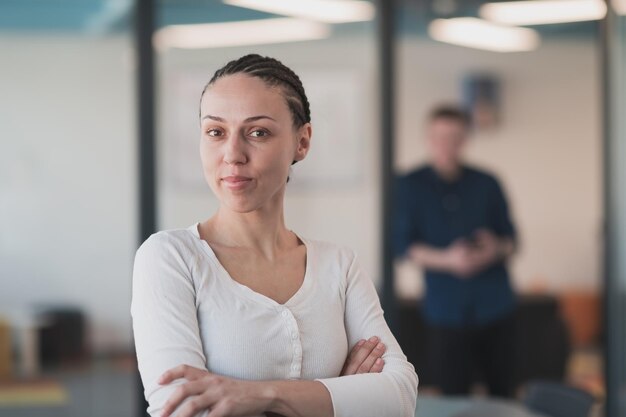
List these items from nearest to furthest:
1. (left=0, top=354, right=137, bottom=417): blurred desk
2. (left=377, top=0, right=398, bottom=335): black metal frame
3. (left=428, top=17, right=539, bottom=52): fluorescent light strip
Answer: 1. (left=0, top=354, right=137, bottom=417): blurred desk
2. (left=377, top=0, right=398, bottom=335): black metal frame
3. (left=428, top=17, right=539, bottom=52): fluorescent light strip

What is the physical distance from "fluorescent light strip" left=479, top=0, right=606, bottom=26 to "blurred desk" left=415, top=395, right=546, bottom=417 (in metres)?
3.22

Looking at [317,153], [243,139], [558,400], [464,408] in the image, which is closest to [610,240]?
[317,153]

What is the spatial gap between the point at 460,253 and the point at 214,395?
12.8 ft

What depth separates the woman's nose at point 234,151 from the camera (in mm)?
1924

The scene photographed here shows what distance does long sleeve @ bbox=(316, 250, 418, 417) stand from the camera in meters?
1.94

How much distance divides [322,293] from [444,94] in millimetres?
4234

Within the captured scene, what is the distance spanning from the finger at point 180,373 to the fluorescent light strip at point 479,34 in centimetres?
458

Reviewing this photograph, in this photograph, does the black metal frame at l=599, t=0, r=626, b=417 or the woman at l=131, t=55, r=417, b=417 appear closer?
the woman at l=131, t=55, r=417, b=417

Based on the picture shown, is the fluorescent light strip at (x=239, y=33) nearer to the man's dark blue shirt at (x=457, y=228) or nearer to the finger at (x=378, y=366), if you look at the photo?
the man's dark blue shirt at (x=457, y=228)

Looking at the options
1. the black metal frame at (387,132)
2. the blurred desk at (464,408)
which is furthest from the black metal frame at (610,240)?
the blurred desk at (464,408)

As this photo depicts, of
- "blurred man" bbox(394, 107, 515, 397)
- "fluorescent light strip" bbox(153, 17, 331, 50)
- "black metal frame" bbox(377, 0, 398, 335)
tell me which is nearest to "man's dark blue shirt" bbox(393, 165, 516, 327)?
"blurred man" bbox(394, 107, 515, 397)

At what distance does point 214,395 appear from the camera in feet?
5.90

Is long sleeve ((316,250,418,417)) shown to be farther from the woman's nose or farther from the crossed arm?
the woman's nose

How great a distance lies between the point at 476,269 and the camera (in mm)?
5648
